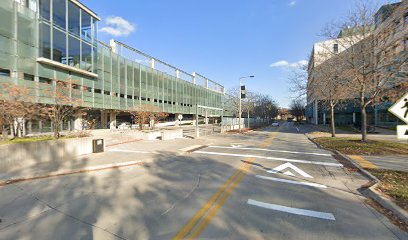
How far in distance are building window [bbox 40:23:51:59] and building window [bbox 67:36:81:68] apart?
226 cm

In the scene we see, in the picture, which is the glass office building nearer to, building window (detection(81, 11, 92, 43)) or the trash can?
building window (detection(81, 11, 92, 43))

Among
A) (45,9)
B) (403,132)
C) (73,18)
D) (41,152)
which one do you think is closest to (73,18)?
(73,18)

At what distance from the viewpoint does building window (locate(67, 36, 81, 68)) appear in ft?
76.1

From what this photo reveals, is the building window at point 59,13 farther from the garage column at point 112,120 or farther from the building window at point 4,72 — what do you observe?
the garage column at point 112,120

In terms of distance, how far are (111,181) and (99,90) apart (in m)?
24.8

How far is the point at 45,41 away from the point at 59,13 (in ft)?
14.1

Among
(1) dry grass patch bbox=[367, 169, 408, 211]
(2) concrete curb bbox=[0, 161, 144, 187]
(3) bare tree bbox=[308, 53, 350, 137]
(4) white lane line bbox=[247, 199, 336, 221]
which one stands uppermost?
(3) bare tree bbox=[308, 53, 350, 137]

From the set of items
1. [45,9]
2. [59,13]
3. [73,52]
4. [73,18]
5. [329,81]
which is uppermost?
[73,18]

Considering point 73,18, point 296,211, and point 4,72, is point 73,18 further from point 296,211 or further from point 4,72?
point 296,211

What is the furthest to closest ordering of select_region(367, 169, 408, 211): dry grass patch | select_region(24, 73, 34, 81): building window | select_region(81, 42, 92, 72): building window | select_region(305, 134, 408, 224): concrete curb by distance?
select_region(81, 42, 92, 72): building window → select_region(24, 73, 34, 81): building window → select_region(367, 169, 408, 211): dry grass patch → select_region(305, 134, 408, 224): concrete curb

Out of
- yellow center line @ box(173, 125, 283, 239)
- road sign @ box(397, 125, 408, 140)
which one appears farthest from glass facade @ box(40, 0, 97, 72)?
road sign @ box(397, 125, 408, 140)

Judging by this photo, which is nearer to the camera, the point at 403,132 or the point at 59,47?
the point at 403,132

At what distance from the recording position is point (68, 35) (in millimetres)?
22859

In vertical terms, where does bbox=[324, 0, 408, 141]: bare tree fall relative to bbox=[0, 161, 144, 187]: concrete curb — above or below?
above
